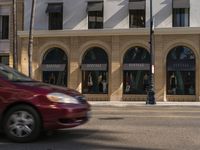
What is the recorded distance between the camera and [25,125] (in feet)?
32.0

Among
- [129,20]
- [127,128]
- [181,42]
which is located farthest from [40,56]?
[127,128]

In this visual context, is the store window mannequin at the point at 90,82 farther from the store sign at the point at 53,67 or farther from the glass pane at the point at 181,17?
the glass pane at the point at 181,17

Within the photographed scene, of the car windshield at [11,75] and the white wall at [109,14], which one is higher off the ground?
the white wall at [109,14]

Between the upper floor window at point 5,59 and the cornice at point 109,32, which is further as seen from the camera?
the upper floor window at point 5,59

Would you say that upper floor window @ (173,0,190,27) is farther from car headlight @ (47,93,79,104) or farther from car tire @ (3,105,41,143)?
car tire @ (3,105,41,143)

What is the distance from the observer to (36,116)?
9734 millimetres

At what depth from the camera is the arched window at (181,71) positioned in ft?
123

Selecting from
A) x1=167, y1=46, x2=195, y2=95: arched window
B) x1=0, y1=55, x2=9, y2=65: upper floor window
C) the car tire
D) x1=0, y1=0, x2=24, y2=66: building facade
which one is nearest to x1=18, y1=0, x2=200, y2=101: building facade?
x1=167, y1=46, x2=195, y2=95: arched window

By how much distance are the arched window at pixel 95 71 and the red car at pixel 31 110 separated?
95.6 ft

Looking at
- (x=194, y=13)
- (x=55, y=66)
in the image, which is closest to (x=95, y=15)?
(x=55, y=66)

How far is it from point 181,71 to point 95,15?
8.26 m

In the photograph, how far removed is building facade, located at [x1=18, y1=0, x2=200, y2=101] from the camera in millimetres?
37562

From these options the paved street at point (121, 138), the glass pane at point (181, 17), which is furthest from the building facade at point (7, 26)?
the paved street at point (121, 138)

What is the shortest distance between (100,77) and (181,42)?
7.05m
